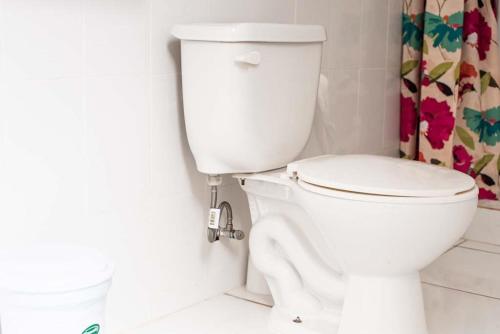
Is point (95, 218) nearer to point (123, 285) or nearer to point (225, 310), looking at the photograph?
point (123, 285)

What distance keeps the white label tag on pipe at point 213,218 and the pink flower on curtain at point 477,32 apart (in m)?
1.25

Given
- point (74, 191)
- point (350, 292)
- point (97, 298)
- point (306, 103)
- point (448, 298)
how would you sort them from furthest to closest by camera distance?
point (448, 298) < point (306, 103) < point (350, 292) < point (74, 191) < point (97, 298)

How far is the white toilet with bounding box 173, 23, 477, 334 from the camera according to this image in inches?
61.2

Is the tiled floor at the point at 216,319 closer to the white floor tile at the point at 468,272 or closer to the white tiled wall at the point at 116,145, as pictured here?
the white tiled wall at the point at 116,145

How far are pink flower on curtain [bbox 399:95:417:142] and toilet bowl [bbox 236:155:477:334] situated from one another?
0.95 meters

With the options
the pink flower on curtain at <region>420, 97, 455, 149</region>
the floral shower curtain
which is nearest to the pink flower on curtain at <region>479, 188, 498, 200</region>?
the floral shower curtain

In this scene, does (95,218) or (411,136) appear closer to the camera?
(95,218)

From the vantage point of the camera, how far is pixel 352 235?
158 cm

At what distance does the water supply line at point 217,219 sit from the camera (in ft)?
6.07

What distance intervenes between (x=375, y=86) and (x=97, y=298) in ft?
5.04

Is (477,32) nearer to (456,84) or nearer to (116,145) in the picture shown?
(456,84)

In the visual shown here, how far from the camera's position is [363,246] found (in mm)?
1590

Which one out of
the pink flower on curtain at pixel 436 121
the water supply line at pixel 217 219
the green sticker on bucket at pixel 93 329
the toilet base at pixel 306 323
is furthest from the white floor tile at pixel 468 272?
the green sticker on bucket at pixel 93 329

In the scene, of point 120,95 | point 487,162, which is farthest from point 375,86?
point 120,95
